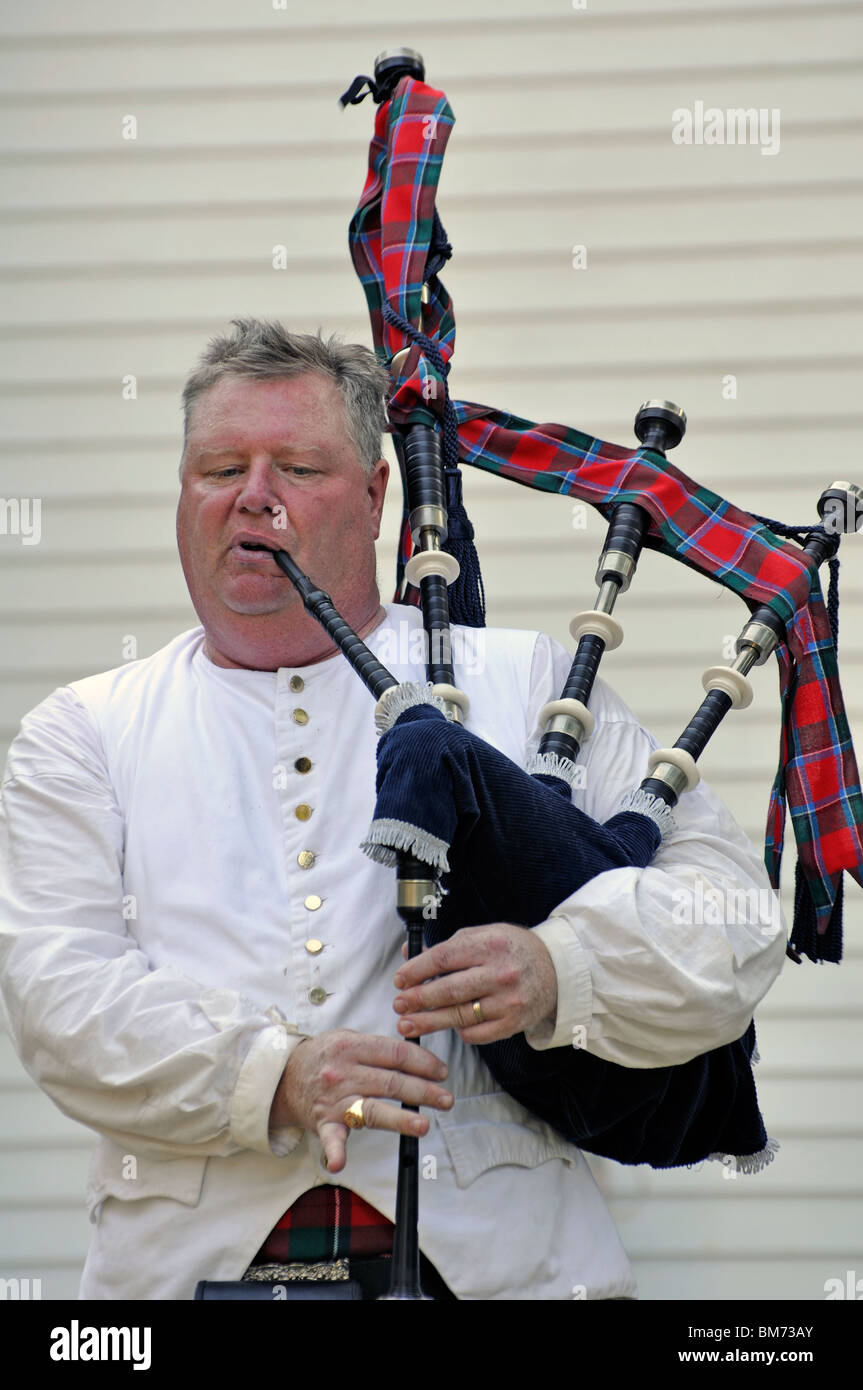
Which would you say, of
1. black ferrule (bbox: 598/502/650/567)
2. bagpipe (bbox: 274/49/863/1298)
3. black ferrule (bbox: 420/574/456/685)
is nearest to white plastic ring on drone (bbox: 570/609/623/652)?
bagpipe (bbox: 274/49/863/1298)

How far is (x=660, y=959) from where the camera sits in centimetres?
197

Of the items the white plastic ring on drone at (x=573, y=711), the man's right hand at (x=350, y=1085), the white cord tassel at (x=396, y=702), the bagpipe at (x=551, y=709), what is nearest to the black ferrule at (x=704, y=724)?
the bagpipe at (x=551, y=709)

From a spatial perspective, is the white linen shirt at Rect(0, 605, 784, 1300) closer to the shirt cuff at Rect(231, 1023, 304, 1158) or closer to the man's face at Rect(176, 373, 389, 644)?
the shirt cuff at Rect(231, 1023, 304, 1158)

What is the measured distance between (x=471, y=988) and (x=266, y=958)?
1.33 feet

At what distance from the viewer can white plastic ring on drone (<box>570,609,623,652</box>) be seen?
2.40 meters

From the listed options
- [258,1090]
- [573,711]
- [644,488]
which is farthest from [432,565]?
[258,1090]

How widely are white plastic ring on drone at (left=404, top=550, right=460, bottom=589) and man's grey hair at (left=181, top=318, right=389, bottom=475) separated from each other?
23 centimetres

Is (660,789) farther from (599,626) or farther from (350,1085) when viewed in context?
(350,1085)

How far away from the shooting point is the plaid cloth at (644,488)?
8.27 ft

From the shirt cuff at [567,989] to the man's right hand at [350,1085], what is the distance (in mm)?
144

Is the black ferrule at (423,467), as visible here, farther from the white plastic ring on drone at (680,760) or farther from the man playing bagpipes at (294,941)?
the white plastic ring on drone at (680,760)
